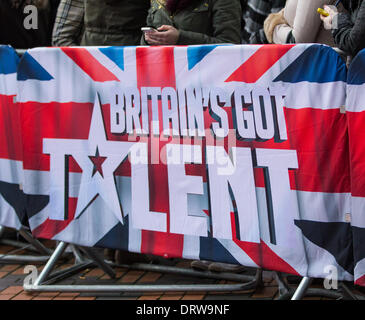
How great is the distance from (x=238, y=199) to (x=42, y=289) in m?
1.41

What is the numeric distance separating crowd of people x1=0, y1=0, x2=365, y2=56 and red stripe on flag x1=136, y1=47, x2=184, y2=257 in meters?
0.39

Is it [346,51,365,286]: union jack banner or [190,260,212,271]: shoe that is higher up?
[346,51,365,286]: union jack banner

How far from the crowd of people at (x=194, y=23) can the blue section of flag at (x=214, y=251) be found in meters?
0.77

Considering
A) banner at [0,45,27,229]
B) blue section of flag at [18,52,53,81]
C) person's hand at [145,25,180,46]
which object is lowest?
banner at [0,45,27,229]

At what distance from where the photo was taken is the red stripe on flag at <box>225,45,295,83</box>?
3225mm

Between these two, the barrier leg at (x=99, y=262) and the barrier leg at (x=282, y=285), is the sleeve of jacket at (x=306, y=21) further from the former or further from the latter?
the barrier leg at (x=99, y=262)

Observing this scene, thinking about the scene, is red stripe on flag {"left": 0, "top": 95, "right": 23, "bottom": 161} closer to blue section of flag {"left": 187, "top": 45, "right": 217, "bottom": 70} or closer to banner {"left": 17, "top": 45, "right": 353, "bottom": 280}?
banner {"left": 17, "top": 45, "right": 353, "bottom": 280}

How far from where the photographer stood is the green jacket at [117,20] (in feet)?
14.7

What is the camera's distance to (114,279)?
4293 millimetres

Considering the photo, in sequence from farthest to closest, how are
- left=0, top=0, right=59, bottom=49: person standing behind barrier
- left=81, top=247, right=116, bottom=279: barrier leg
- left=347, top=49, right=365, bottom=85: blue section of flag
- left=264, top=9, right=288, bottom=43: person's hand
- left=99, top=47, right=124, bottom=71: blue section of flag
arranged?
left=0, top=0, right=59, bottom=49: person standing behind barrier → left=81, top=247, right=116, bottom=279: barrier leg → left=264, top=9, right=288, bottom=43: person's hand → left=99, top=47, right=124, bottom=71: blue section of flag → left=347, top=49, right=365, bottom=85: blue section of flag

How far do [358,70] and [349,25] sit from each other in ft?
1.22

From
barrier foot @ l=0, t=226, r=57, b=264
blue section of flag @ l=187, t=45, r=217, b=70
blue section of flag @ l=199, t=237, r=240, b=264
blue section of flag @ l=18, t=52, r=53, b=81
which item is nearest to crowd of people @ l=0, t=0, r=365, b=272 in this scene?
blue section of flag @ l=187, t=45, r=217, b=70
